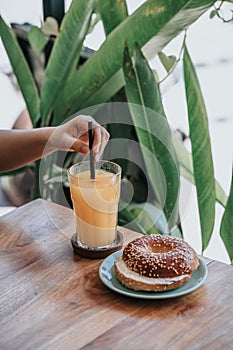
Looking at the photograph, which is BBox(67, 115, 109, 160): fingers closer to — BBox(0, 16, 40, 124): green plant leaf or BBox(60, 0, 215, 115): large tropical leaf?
BBox(60, 0, 215, 115): large tropical leaf

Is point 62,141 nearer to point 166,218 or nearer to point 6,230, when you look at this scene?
point 6,230

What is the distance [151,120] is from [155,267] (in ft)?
2.51

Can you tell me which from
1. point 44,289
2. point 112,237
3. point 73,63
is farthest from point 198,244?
point 44,289

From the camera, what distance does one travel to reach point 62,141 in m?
1.36

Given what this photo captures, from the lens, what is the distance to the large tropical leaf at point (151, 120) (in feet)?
5.74

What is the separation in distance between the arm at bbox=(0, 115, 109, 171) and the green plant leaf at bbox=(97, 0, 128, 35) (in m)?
0.70

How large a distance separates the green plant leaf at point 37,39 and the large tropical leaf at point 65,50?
0.65 ft

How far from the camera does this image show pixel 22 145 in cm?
144

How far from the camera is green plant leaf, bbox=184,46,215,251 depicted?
1.66 m

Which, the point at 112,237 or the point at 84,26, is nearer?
the point at 112,237

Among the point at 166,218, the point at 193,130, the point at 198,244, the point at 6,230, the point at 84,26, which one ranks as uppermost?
the point at 84,26

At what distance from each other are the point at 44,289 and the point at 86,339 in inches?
7.1

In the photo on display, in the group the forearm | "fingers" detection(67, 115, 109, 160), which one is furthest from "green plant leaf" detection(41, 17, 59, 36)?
"fingers" detection(67, 115, 109, 160)

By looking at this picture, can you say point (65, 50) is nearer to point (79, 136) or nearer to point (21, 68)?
point (21, 68)
